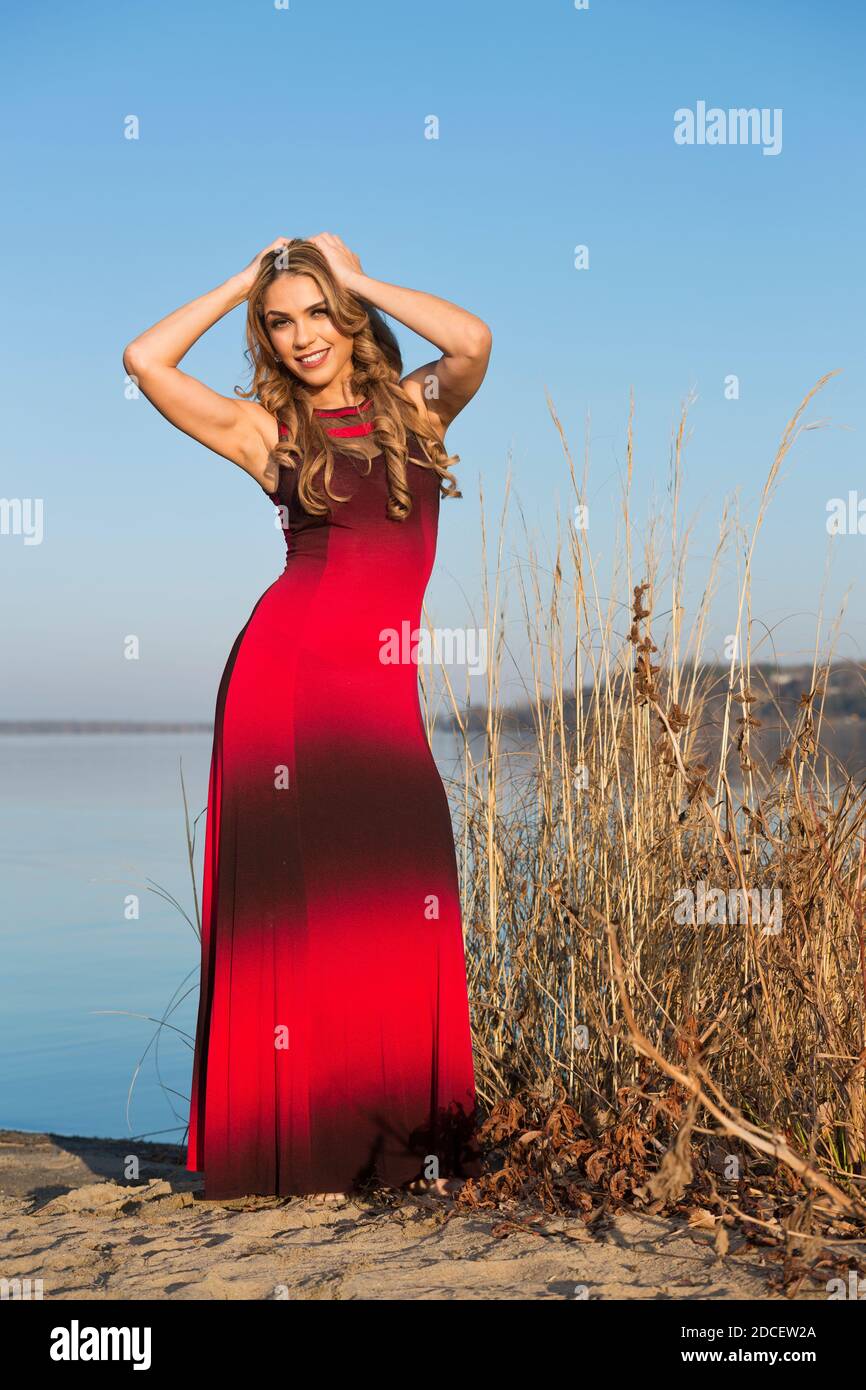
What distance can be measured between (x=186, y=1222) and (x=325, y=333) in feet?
5.77

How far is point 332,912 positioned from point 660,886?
69 cm

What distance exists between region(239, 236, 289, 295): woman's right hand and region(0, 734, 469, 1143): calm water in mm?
1172

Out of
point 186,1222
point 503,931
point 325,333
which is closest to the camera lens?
point 186,1222

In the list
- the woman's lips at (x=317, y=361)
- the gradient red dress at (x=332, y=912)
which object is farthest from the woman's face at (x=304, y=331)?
the gradient red dress at (x=332, y=912)

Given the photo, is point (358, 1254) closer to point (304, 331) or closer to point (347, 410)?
point (347, 410)

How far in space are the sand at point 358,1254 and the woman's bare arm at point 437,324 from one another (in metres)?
1.57

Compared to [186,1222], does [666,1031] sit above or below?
above

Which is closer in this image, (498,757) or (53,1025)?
(498,757)

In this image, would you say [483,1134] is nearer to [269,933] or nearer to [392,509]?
[269,933]

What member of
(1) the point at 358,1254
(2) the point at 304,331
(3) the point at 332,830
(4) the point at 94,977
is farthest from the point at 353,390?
(4) the point at 94,977
